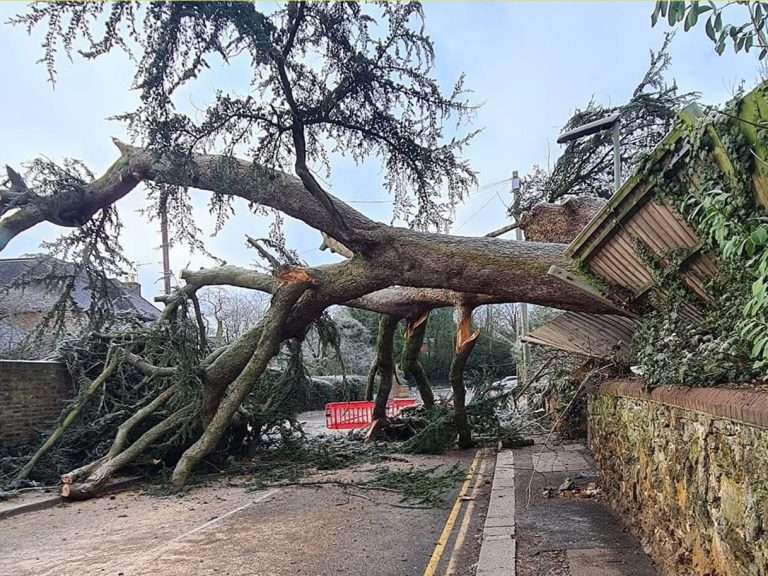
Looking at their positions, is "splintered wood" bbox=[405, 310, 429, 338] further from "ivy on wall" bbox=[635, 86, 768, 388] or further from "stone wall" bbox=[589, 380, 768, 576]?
"ivy on wall" bbox=[635, 86, 768, 388]

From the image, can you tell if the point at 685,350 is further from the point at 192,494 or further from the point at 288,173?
the point at 192,494

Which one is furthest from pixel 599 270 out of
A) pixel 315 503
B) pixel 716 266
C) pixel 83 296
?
pixel 83 296

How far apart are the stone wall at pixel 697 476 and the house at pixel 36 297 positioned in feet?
28.3

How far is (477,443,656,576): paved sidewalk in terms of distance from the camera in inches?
186

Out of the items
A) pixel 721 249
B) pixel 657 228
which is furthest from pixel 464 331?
pixel 721 249

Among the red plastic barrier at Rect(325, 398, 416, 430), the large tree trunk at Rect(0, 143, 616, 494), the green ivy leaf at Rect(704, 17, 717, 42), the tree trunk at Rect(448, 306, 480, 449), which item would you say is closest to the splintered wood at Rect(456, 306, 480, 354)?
the tree trunk at Rect(448, 306, 480, 449)

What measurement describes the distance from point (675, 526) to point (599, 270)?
10.0 ft

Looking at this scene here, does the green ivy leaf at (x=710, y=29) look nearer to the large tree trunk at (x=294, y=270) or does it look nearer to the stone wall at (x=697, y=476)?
the stone wall at (x=697, y=476)

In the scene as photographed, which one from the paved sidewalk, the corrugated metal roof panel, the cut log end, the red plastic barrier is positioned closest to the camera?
the paved sidewalk

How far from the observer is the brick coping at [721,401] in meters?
2.25

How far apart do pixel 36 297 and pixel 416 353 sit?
49.3 ft

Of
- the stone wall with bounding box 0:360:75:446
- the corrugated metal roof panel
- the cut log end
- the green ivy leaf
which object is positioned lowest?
the cut log end

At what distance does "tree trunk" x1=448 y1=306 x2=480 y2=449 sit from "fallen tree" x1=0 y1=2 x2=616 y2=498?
0.28 m

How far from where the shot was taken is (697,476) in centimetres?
314
